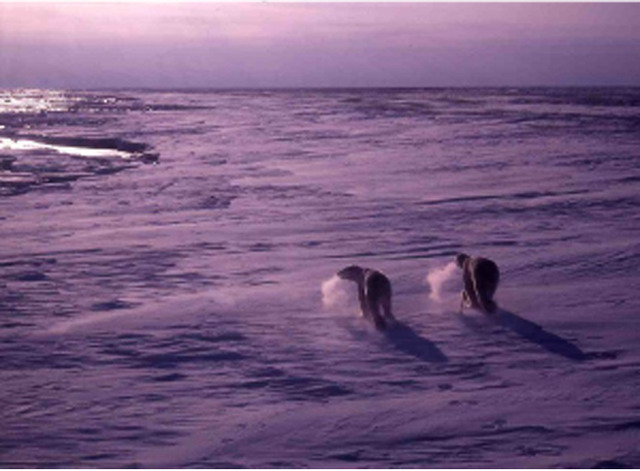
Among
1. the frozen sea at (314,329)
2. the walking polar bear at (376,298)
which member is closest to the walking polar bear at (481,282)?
the frozen sea at (314,329)

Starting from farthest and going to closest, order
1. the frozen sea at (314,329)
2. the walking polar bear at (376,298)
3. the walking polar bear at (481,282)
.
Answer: the walking polar bear at (481,282)
the walking polar bear at (376,298)
the frozen sea at (314,329)

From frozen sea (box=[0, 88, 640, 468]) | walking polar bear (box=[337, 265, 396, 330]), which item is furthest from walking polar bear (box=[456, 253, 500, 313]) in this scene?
walking polar bear (box=[337, 265, 396, 330])

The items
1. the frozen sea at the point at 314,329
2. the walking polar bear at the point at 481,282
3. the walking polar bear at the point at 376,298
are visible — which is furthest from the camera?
the walking polar bear at the point at 481,282

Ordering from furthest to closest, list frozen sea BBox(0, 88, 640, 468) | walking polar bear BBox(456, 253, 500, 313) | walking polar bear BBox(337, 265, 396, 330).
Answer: walking polar bear BBox(456, 253, 500, 313)
walking polar bear BBox(337, 265, 396, 330)
frozen sea BBox(0, 88, 640, 468)

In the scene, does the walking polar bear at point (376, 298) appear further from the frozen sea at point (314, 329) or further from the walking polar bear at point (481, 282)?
the walking polar bear at point (481, 282)

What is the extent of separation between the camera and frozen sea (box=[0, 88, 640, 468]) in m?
4.82

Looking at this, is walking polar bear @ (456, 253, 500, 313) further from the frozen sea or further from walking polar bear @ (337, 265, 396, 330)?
walking polar bear @ (337, 265, 396, 330)

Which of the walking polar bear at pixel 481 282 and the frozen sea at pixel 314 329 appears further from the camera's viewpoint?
the walking polar bear at pixel 481 282

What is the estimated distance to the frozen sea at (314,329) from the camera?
15.8 feet

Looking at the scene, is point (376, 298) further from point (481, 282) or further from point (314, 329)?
point (481, 282)

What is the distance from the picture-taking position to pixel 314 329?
6789 mm

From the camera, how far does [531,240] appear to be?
10.1 metres

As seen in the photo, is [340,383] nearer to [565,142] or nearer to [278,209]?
[278,209]

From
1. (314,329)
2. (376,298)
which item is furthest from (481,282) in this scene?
(314,329)
